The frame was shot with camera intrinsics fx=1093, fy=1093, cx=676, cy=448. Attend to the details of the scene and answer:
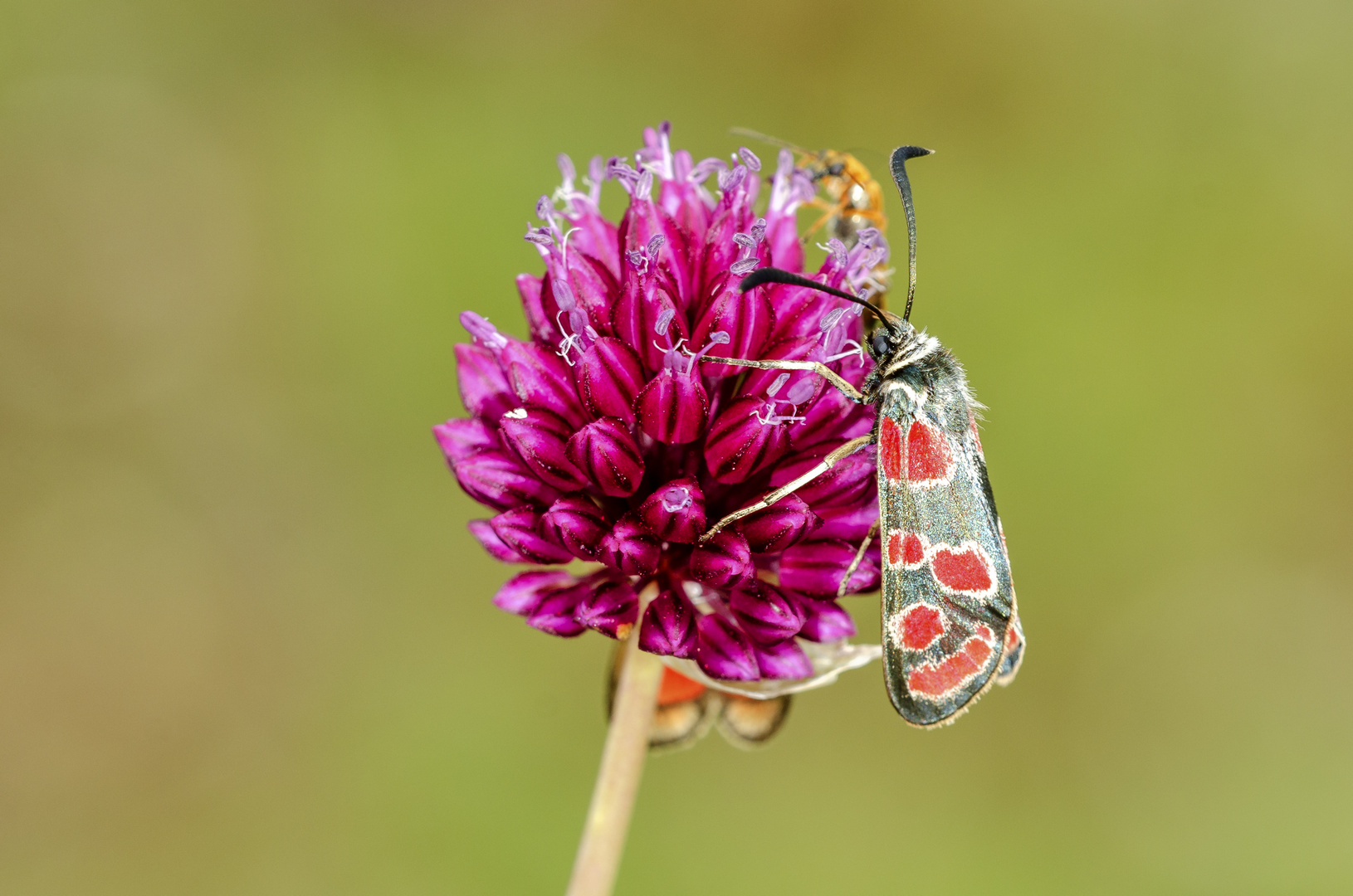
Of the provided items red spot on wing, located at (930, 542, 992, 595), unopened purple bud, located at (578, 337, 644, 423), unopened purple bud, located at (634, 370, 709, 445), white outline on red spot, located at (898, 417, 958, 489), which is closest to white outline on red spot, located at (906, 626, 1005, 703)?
red spot on wing, located at (930, 542, 992, 595)

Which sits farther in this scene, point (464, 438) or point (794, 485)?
point (464, 438)

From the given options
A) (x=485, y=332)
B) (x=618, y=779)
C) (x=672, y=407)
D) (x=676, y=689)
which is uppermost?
(x=485, y=332)

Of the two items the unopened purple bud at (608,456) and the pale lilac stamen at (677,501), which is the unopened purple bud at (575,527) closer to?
the unopened purple bud at (608,456)

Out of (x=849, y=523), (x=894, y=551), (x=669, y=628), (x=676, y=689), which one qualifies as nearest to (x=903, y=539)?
(x=894, y=551)

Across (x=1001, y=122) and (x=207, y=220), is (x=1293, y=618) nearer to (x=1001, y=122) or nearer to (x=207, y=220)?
(x=1001, y=122)

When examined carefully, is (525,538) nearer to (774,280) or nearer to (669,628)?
(669,628)

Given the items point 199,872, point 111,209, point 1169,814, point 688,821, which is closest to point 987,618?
point 688,821

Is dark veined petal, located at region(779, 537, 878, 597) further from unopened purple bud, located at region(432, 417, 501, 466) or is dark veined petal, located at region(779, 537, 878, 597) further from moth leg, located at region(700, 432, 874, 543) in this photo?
unopened purple bud, located at region(432, 417, 501, 466)
